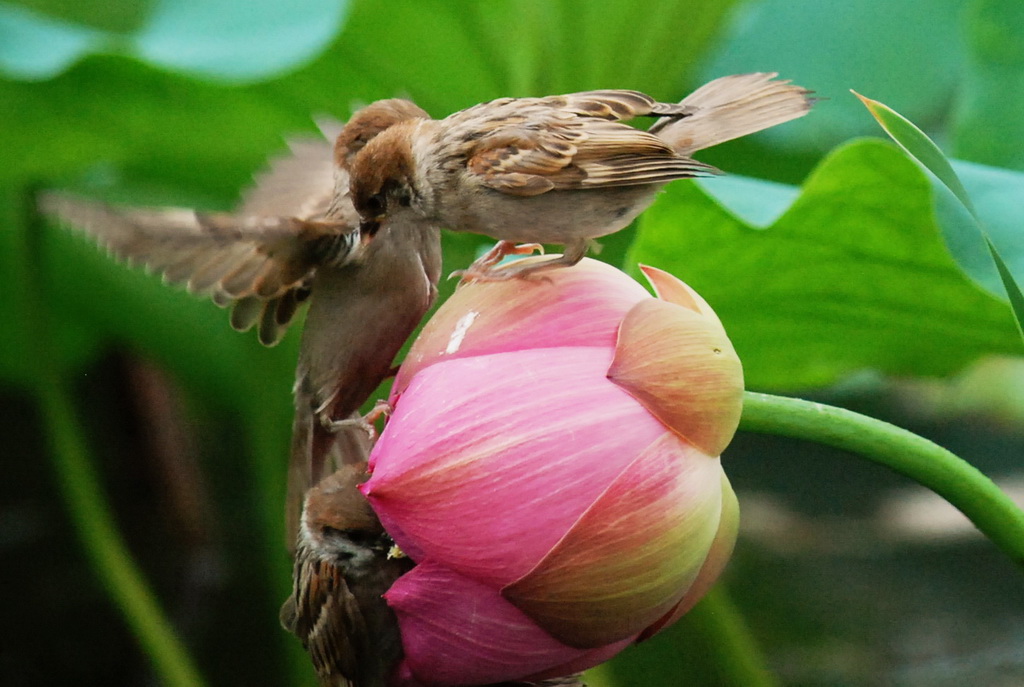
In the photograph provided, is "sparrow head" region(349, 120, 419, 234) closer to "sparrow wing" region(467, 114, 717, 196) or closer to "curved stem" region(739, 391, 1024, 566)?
"sparrow wing" region(467, 114, 717, 196)

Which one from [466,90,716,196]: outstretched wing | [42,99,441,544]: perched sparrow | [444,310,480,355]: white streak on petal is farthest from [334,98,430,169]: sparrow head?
[444,310,480,355]: white streak on petal

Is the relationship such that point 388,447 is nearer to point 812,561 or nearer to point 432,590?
point 432,590

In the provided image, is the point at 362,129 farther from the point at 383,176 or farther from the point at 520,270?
the point at 520,270

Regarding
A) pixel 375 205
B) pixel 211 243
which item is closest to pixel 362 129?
pixel 375 205

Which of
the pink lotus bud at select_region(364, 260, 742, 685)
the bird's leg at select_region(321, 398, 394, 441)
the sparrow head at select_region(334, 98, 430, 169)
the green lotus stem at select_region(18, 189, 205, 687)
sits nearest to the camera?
the pink lotus bud at select_region(364, 260, 742, 685)

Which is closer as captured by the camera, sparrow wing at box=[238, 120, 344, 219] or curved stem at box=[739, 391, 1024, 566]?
curved stem at box=[739, 391, 1024, 566]

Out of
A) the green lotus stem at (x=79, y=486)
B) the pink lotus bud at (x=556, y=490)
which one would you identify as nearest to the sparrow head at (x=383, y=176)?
the pink lotus bud at (x=556, y=490)

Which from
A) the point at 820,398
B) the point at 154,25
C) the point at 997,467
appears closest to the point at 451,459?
the point at 154,25
